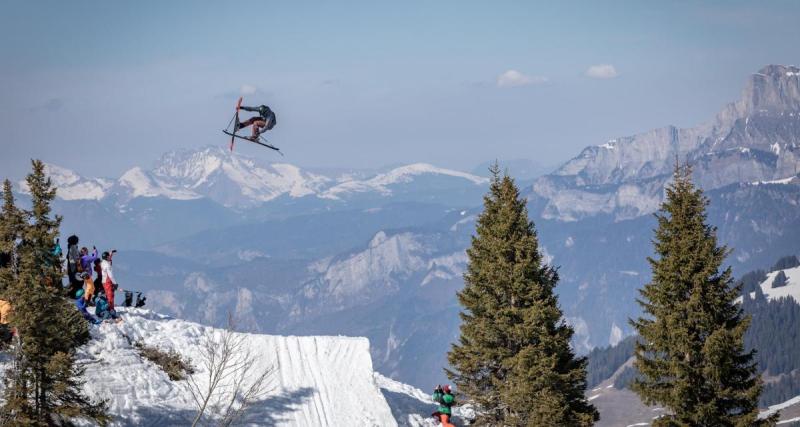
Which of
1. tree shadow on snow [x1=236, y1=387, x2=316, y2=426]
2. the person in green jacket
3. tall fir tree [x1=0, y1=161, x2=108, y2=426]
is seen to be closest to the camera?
tall fir tree [x1=0, y1=161, x2=108, y2=426]

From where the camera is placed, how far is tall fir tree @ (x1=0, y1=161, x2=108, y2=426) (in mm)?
23375

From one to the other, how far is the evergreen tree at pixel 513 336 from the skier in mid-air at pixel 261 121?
31.7 feet

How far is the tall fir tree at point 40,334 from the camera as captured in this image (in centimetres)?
2338

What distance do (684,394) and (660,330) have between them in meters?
2.11

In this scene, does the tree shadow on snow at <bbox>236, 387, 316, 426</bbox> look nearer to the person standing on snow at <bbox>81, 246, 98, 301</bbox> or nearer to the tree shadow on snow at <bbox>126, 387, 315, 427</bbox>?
the tree shadow on snow at <bbox>126, 387, 315, 427</bbox>

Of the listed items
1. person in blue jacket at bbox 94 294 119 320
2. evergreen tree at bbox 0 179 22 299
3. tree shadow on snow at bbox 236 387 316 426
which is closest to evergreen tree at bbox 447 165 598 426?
tree shadow on snow at bbox 236 387 316 426

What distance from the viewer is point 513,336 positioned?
3114cm

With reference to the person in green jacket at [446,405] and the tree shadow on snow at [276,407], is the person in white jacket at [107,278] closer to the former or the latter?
the tree shadow on snow at [276,407]

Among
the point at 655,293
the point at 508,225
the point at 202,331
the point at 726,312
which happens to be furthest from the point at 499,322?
the point at 202,331

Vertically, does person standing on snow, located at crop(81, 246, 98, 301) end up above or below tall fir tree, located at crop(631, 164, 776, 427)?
above

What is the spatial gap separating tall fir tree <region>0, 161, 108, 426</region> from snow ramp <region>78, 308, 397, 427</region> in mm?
3607

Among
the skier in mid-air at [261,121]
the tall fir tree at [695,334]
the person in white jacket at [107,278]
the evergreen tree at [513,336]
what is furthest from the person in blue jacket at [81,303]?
the tall fir tree at [695,334]

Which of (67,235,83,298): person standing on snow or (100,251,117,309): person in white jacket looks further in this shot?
(100,251,117,309): person in white jacket

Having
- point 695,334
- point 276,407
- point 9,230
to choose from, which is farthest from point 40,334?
point 695,334
